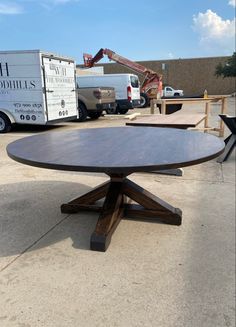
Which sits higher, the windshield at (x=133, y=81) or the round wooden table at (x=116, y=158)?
the windshield at (x=133, y=81)

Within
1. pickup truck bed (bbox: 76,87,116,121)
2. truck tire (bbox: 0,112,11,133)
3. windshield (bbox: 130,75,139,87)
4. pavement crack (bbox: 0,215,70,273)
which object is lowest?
pavement crack (bbox: 0,215,70,273)

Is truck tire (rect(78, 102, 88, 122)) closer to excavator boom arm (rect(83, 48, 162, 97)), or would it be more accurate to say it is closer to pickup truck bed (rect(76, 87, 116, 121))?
pickup truck bed (rect(76, 87, 116, 121))

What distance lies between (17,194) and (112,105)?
356 inches

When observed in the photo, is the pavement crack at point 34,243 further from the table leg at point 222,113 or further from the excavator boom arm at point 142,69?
the excavator boom arm at point 142,69

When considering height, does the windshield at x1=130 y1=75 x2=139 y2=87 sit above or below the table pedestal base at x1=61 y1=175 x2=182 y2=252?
above

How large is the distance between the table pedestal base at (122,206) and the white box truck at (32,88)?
19.1 ft

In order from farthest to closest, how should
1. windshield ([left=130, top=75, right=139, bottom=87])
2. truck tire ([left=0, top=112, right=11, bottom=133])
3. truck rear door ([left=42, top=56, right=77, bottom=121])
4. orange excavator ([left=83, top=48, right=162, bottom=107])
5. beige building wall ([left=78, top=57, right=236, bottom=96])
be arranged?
beige building wall ([left=78, top=57, right=236, bottom=96]) → orange excavator ([left=83, top=48, right=162, bottom=107]) → windshield ([left=130, top=75, right=139, bottom=87]) → truck tire ([left=0, top=112, right=11, bottom=133]) → truck rear door ([left=42, top=56, right=77, bottom=121])

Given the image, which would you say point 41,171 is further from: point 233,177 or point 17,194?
point 233,177

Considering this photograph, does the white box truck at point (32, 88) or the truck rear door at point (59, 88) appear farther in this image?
the truck rear door at point (59, 88)

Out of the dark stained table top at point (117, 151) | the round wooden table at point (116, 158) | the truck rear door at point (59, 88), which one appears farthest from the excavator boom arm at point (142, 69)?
the dark stained table top at point (117, 151)

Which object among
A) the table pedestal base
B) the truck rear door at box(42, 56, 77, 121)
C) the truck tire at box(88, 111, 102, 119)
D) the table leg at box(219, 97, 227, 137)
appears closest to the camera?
the table pedestal base

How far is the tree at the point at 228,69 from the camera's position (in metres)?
32.8

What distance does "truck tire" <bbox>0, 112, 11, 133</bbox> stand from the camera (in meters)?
9.27

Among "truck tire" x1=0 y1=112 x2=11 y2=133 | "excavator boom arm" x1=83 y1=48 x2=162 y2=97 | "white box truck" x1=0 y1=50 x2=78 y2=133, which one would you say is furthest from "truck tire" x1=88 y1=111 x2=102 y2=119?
"excavator boom arm" x1=83 y1=48 x2=162 y2=97
